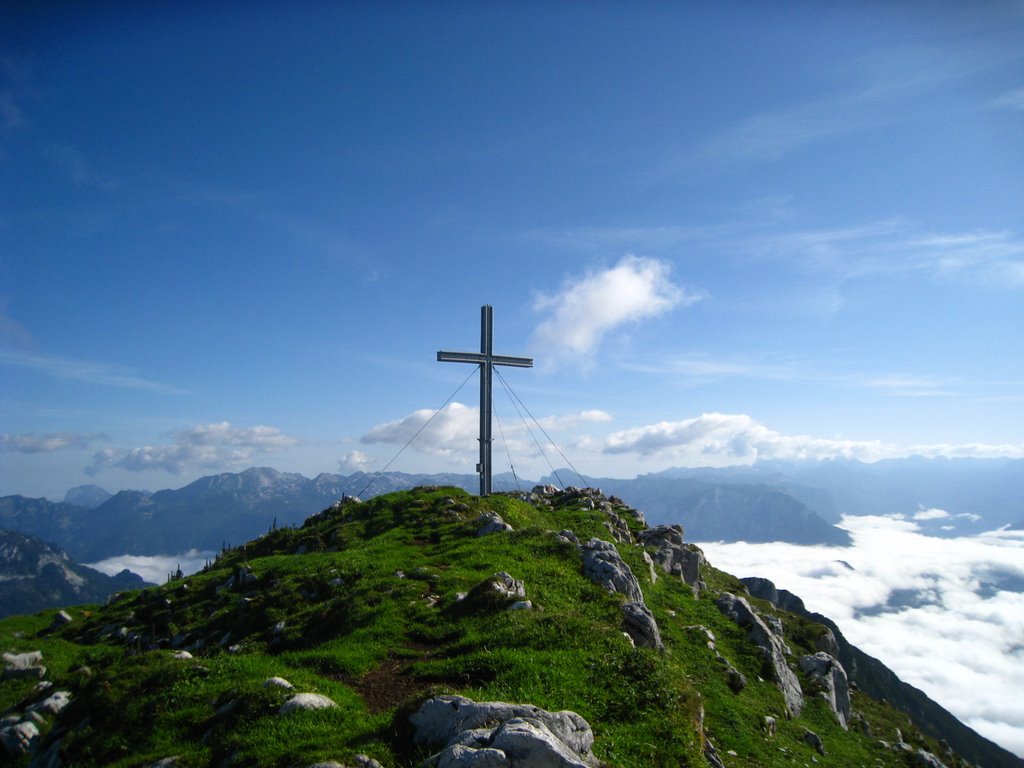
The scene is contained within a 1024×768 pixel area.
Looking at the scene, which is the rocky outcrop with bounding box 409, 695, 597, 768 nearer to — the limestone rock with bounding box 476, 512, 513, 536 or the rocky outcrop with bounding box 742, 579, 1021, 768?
the limestone rock with bounding box 476, 512, 513, 536

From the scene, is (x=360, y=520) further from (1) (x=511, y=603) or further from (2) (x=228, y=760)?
(2) (x=228, y=760)

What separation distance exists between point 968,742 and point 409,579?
229072mm

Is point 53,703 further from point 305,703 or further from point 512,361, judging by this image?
point 512,361

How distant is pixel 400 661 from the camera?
18094mm

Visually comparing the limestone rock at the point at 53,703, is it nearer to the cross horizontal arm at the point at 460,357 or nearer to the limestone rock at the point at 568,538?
the limestone rock at the point at 568,538

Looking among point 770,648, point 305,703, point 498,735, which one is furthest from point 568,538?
point 498,735

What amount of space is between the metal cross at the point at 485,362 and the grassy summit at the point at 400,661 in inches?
192

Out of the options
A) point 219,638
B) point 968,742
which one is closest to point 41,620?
point 219,638

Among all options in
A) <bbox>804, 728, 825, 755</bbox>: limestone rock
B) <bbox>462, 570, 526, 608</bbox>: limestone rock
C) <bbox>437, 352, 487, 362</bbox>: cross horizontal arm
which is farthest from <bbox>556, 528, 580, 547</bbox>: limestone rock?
<bbox>437, 352, 487, 362</bbox>: cross horizontal arm

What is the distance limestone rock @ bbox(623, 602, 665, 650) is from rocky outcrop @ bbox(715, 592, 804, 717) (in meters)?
12.2

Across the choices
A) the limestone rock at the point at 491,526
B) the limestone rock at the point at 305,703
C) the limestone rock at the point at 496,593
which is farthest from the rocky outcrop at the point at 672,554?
the limestone rock at the point at 305,703

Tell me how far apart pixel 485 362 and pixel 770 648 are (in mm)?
28007

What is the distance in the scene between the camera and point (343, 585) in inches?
1107

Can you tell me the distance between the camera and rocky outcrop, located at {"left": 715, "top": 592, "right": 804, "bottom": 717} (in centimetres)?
3041
